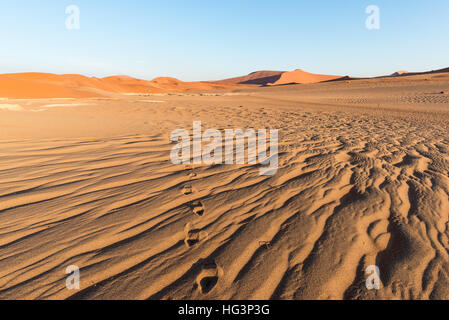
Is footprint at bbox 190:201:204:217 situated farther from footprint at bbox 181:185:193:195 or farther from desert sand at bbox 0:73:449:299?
footprint at bbox 181:185:193:195

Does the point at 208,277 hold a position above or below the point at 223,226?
below

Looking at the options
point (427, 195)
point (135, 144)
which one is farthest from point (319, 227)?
point (135, 144)

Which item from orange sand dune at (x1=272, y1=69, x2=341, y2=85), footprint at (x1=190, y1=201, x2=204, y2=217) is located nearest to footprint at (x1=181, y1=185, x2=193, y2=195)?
footprint at (x1=190, y1=201, x2=204, y2=217)

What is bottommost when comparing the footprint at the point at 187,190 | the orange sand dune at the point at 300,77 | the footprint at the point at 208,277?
the footprint at the point at 208,277

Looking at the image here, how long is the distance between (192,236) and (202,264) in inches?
12.6

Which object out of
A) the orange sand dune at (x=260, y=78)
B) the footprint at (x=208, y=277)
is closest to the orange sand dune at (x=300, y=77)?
the orange sand dune at (x=260, y=78)

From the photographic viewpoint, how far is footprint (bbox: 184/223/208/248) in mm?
1880

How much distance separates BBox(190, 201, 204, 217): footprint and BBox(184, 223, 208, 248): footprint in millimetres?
235

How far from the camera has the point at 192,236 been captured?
76.8 inches

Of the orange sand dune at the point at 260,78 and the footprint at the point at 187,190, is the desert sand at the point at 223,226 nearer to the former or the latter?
the footprint at the point at 187,190

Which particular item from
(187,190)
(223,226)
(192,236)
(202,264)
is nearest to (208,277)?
(202,264)

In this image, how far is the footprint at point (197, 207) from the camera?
229 cm

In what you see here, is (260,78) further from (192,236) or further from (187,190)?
(192,236)
